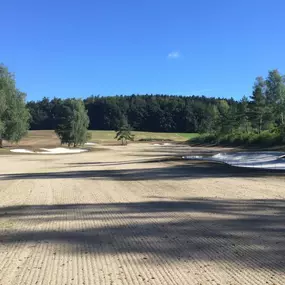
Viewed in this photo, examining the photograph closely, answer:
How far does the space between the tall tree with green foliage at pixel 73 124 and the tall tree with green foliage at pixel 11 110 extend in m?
13.0

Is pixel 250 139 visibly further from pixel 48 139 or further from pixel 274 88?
pixel 48 139

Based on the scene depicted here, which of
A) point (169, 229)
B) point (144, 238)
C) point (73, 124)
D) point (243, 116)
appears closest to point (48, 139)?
point (73, 124)

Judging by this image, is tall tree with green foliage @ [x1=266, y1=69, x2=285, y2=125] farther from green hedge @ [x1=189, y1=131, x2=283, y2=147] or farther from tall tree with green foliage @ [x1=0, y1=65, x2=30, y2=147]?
tall tree with green foliage @ [x1=0, y1=65, x2=30, y2=147]

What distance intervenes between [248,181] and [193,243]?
382 inches

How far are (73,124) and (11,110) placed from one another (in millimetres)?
16896

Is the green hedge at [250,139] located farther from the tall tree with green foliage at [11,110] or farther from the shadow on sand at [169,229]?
the shadow on sand at [169,229]

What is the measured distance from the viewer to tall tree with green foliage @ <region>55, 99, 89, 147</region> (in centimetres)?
7350

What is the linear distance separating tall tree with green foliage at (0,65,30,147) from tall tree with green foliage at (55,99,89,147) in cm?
1303

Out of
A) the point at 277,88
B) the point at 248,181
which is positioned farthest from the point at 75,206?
the point at 277,88

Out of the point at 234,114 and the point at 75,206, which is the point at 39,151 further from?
the point at 234,114

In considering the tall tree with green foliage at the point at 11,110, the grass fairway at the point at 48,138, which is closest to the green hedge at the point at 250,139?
the grass fairway at the point at 48,138

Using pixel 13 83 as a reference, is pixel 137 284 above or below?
below

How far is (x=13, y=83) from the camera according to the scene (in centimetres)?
6041

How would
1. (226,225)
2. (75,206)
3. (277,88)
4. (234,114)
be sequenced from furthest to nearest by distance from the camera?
(234,114) → (277,88) → (75,206) → (226,225)
